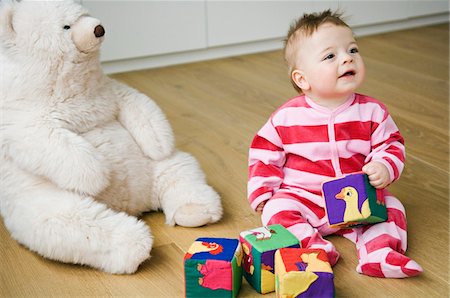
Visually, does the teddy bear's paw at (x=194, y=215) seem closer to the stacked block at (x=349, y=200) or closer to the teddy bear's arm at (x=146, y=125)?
the teddy bear's arm at (x=146, y=125)

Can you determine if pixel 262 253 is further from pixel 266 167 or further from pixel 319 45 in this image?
pixel 319 45

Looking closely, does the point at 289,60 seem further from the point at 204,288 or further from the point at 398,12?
the point at 398,12

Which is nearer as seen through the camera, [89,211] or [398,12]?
[89,211]

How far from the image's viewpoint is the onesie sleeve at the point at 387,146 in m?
1.23

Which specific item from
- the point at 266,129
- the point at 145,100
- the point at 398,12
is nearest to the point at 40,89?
the point at 145,100

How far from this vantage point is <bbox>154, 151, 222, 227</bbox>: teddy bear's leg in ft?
4.32

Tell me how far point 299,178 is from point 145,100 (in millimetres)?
360

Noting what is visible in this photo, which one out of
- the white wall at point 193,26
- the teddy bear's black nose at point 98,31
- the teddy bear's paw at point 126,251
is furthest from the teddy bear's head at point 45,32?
the white wall at point 193,26

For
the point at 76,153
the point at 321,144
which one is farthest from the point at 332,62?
the point at 76,153

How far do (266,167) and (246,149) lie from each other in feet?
1.37

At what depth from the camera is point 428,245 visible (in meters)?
1.25

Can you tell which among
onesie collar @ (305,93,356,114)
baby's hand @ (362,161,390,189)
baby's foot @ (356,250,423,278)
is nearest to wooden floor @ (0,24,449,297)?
baby's foot @ (356,250,423,278)

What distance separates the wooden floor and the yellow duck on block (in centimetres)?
10

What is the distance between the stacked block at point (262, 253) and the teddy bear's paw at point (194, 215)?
194mm
